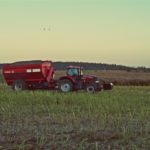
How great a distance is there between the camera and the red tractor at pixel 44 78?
33156 millimetres

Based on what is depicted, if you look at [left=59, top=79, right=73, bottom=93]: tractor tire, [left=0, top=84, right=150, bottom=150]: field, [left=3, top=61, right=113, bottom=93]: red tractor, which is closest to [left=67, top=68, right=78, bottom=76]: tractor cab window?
[left=3, top=61, right=113, bottom=93]: red tractor

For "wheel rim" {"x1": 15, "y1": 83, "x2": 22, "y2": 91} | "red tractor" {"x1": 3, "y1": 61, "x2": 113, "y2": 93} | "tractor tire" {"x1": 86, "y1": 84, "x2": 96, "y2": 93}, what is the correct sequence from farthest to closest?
"wheel rim" {"x1": 15, "y1": 83, "x2": 22, "y2": 91} → "red tractor" {"x1": 3, "y1": 61, "x2": 113, "y2": 93} → "tractor tire" {"x1": 86, "y1": 84, "x2": 96, "y2": 93}

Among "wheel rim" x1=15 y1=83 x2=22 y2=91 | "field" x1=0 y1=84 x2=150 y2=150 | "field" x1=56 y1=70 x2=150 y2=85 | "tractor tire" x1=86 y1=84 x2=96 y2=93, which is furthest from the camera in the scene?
"field" x1=56 y1=70 x2=150 y2=85

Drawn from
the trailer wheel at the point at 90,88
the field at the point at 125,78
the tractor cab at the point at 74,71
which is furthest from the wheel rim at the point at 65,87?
the field at the point at 125,78

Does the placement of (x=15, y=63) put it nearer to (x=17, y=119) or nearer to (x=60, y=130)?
(x=17, y=119)

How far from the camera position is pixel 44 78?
35.6 metres

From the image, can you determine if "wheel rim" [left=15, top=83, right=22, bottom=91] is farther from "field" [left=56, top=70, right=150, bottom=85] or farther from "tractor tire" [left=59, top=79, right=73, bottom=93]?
"field" [left=56, top=70, right=150, bottom=85]

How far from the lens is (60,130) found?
12453mm

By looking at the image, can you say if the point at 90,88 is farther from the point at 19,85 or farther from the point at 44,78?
the point at 19,85

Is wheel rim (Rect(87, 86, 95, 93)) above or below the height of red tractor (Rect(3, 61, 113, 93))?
below

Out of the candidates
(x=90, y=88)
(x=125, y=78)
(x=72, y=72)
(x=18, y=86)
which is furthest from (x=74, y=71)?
(x=125, y=78)

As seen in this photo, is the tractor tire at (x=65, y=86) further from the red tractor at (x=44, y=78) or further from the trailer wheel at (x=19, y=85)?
the trailer wheel at (x=19, y=85)

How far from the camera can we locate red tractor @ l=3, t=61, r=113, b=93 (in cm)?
3316

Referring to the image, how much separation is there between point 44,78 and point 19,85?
1639mm
